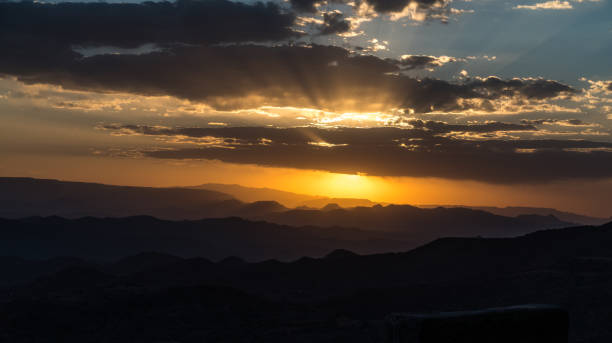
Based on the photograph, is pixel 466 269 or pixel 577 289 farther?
pixel 466 269

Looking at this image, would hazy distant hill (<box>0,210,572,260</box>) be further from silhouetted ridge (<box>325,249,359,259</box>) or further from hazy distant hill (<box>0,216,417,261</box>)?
silhouetted ridge (<box>325,249,359,259</box>)

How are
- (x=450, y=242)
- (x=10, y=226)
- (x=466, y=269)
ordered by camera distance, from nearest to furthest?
(x=466, y=269), (x=450, y=242), (x=10, y=226)

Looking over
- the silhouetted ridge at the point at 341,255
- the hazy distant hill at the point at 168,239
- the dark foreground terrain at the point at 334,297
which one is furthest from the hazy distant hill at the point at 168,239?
the silhouetted ridge at the point at 341,255

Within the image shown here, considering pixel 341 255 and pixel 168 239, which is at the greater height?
pixel 341 255

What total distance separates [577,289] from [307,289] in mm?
29053

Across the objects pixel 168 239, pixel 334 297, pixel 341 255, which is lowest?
pixel 168 239

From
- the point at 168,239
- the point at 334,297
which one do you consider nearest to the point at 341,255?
the point at 334,297

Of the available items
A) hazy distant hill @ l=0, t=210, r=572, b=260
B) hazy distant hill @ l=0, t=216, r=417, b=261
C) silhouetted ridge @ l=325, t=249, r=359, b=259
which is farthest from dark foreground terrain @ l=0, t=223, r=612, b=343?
hazy distant hill @ l=0, t=210, r=572, b=260

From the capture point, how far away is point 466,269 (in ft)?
195

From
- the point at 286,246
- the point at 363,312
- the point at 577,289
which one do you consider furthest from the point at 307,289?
the point at 286,246

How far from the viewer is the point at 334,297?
49844mm

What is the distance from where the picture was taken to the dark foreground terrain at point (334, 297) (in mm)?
39188

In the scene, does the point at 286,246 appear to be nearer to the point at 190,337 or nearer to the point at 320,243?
the point at 320,243

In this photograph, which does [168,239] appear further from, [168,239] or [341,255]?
[341,255]
